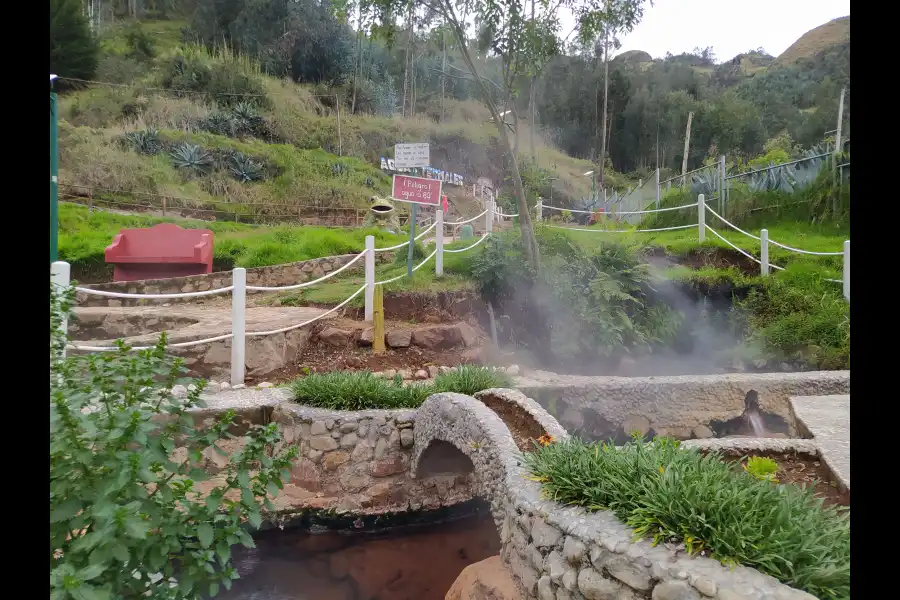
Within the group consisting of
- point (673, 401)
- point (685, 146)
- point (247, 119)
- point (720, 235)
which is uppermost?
point (247, 119)

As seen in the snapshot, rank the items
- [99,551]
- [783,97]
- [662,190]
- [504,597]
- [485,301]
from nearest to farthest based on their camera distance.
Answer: [99,551] → [504,597] → [783,97] → [662,190] → [485,301]

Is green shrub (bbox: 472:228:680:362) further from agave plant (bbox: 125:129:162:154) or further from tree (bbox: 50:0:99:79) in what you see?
agave plant (bbox: 125:129:162:154)

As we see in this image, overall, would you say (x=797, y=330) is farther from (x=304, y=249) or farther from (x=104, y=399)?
(x=304, y=249)

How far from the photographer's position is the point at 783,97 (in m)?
2.27

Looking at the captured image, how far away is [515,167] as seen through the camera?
414 centimetres

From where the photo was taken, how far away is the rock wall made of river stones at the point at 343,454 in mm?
3338

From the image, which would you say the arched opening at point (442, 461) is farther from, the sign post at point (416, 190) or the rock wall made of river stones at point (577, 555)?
the sign post at point (416, 190)

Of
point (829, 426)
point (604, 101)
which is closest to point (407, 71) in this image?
point (604, 101)

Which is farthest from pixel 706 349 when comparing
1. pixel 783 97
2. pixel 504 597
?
pixel 504 597

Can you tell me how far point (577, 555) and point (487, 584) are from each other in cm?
85

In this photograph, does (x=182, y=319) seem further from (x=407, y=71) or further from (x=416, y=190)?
(x=407, y=71)

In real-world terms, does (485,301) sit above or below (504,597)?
above
